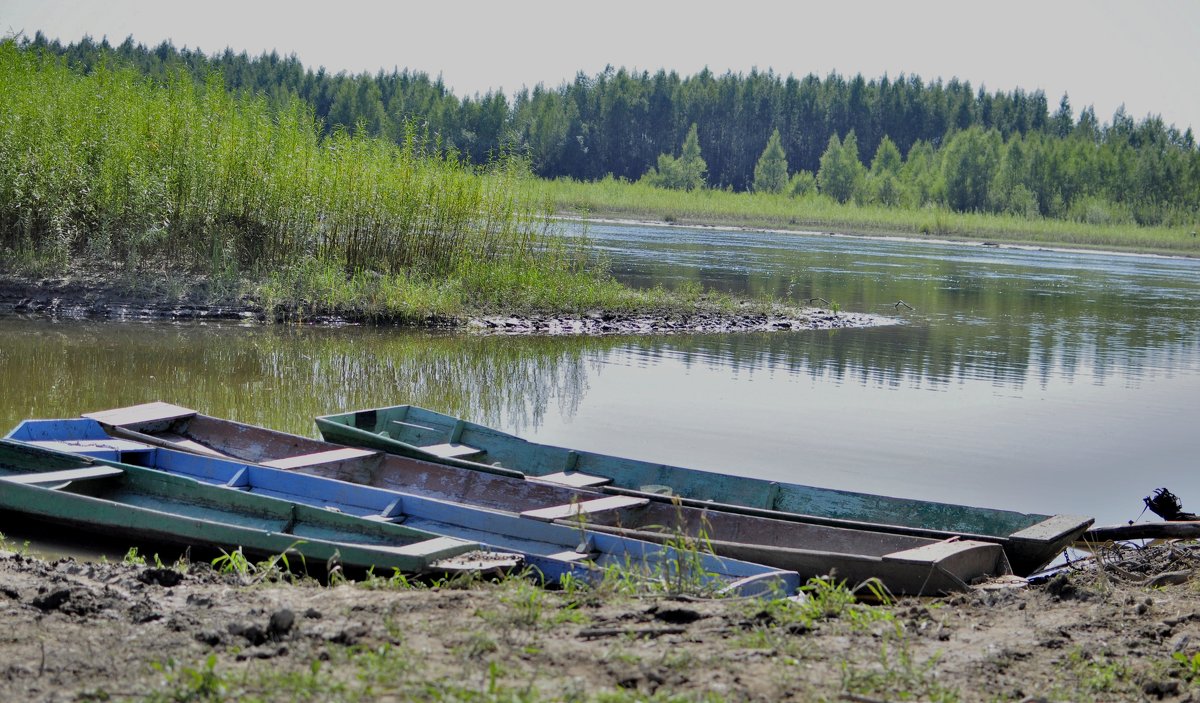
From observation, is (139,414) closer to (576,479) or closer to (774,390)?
(576,479)

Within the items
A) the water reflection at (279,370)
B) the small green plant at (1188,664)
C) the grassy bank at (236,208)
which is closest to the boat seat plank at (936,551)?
the small green plant at (1188,664)

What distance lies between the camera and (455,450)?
896cm

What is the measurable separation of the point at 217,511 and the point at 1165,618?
528 cm

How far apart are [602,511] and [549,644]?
8.88 ft

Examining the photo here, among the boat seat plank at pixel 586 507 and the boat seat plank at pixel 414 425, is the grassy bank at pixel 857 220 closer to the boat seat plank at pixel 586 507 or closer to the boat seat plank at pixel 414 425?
the boat seat plank at pixel 414 425

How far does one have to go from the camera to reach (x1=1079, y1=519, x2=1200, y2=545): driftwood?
24.3 ft

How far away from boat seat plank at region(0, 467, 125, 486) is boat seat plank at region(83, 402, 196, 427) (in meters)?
1.29

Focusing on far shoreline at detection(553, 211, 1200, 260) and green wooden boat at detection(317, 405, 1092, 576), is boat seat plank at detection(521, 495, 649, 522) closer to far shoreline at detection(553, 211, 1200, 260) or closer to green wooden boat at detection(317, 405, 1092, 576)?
green wooden boat at detection(317, 405, 1092, 576)

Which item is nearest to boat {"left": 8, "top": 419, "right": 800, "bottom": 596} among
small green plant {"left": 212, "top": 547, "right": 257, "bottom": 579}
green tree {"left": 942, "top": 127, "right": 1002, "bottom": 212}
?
small green plant {"left": 212, "top": 547, "right": 257, "bottom": 579}

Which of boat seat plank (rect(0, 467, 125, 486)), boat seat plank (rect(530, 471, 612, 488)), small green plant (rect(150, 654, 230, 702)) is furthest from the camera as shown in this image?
boat seat plank (rect(530, 471, 612, 488))

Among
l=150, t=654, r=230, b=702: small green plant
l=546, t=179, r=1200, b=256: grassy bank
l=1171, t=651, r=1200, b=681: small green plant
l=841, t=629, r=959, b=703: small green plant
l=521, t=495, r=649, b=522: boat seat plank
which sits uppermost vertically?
l=546, t=179, r=1200, b=256: grassy bank

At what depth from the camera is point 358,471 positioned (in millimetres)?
8289

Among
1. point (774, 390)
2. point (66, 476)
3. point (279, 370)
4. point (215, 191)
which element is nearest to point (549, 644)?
point (66, 476)

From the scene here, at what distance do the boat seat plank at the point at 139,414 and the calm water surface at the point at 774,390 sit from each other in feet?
5.82
